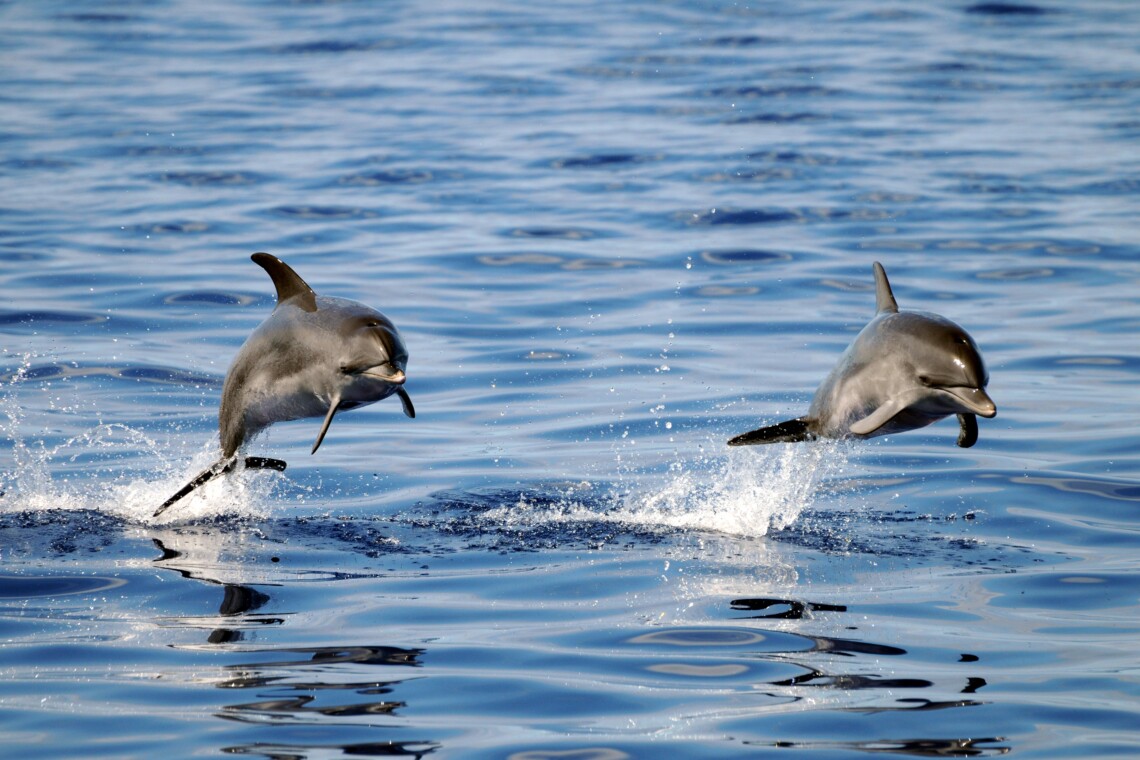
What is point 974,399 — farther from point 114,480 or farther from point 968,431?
point 114,480

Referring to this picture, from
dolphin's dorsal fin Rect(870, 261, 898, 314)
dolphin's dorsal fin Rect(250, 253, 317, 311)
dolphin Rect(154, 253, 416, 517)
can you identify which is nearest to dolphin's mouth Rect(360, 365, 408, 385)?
dolphin Rect(154, 253, 416, 517)

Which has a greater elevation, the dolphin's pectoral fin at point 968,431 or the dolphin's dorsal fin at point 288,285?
the dolphin's dorsal fin at point 288,285

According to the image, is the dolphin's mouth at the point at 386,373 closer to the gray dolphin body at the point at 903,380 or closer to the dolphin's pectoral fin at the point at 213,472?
the dolphin's pectoral fin at the point at 213,472

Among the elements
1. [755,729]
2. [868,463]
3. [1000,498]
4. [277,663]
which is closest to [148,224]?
[868,463]

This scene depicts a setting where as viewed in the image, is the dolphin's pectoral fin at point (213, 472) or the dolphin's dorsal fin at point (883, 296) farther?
the dolphin's pectoral fin at point (213, 472)

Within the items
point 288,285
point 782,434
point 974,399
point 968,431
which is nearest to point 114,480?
point 288,285

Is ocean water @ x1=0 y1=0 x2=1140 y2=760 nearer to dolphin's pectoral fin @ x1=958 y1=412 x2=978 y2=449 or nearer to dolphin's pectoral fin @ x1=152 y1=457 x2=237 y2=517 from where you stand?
dolphin's pectoral fin @ x1=152 y1=457 x2=237 y2=517

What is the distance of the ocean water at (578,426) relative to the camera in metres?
5.51

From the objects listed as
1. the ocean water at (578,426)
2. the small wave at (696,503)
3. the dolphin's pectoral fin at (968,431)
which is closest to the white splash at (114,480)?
the ocean water at (578,426)

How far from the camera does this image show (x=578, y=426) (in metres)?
10.6

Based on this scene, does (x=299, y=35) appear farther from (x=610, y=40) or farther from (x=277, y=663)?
(x=277, y=663)

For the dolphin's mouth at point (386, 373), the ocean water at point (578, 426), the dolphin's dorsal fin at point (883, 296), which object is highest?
the dolphin's dorsal fin at point (883, 296)

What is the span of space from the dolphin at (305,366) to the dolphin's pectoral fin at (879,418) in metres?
1.89

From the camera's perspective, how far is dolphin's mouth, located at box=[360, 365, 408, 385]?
646cm
